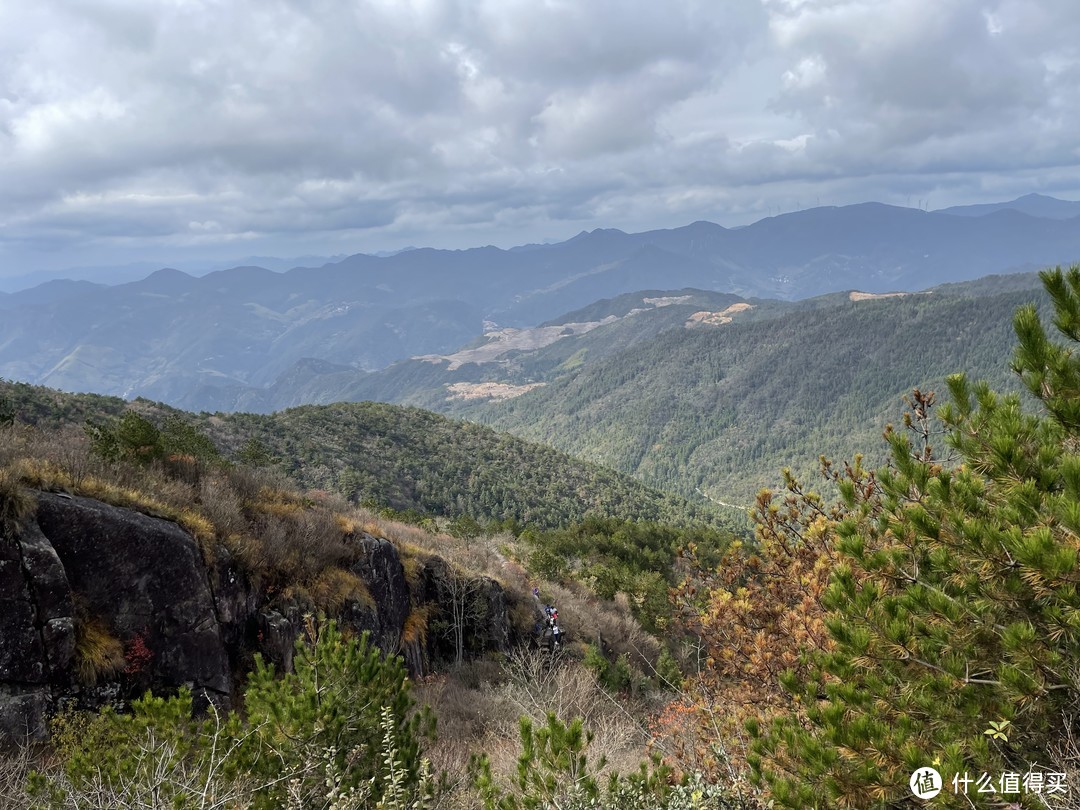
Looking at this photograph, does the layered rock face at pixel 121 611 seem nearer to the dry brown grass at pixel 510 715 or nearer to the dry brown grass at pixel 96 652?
the dry brown grass at pixel 96 652

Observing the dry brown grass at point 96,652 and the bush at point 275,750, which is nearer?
the bush at point 275,750

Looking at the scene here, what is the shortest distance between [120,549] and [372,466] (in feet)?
279

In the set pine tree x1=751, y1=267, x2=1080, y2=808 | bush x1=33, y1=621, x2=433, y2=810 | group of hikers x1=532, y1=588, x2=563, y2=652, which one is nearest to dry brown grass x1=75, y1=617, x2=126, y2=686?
bush x1=33, y1=621, x2=433, y2=810

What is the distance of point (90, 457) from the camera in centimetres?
1387

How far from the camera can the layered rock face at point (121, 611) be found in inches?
364

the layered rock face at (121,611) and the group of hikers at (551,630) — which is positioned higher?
the layered rock face at (121,611)

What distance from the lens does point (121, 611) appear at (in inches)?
431

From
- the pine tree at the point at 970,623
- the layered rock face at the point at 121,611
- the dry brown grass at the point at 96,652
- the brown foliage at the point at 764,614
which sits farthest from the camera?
the dry brown grass at the point at 96,652

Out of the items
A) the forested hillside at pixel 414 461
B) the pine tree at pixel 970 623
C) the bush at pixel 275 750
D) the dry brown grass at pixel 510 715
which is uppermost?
the pine tree at pixel 970 623

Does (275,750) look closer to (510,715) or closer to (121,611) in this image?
(121,611)

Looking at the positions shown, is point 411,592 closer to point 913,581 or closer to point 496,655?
point 496,655

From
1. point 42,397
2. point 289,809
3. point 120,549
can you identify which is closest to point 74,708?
point 120,549

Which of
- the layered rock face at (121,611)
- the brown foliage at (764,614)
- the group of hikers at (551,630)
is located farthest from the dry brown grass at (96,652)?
the group of hikers at (551,630)

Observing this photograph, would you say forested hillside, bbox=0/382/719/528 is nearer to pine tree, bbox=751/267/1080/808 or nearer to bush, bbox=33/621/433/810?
bush, bbox=33/621/433/810
